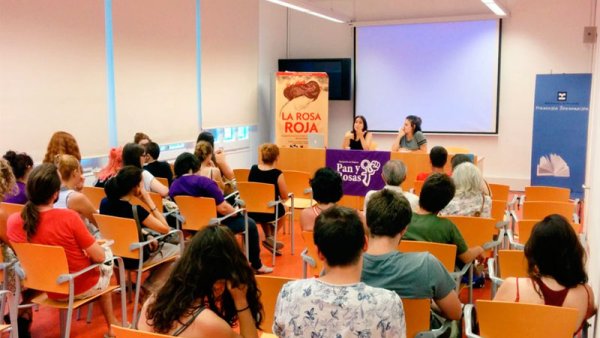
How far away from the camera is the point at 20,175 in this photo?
14.4ft

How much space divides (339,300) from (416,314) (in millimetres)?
774

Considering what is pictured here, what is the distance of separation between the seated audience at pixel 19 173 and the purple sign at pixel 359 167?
4.07m

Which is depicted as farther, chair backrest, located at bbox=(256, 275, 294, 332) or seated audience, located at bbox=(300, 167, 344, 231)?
seated audience, located at bbox=(300, 167, 344, 231)

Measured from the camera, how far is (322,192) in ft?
13.8

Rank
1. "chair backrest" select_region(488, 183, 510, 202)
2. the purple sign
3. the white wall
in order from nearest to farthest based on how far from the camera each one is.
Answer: "chair backrest" select_region(488, 183, 510, 202)
the purple sign
the white wall

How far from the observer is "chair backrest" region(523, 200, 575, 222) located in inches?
193

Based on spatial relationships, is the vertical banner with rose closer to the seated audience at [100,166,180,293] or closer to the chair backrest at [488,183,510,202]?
the chair backrest at [488,183,510,202]

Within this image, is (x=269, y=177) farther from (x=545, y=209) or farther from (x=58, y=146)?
(x=545, y=209)

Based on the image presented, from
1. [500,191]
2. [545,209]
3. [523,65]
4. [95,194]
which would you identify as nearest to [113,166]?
[95,194]

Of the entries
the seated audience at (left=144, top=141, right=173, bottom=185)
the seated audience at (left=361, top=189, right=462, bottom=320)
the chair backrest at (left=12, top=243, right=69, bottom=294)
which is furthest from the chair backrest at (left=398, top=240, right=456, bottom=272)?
the seated audience at (left=144, top=141, right=173, bottom=185)

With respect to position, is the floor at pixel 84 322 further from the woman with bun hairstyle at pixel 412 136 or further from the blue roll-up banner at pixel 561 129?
the blue roll-up banner at pixel 561 129

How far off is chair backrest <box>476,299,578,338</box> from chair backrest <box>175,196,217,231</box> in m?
3.08

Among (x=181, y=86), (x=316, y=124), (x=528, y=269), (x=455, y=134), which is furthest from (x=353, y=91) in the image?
(x=528, y=269)

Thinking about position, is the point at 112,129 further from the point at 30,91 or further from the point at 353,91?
the point at 353,91
